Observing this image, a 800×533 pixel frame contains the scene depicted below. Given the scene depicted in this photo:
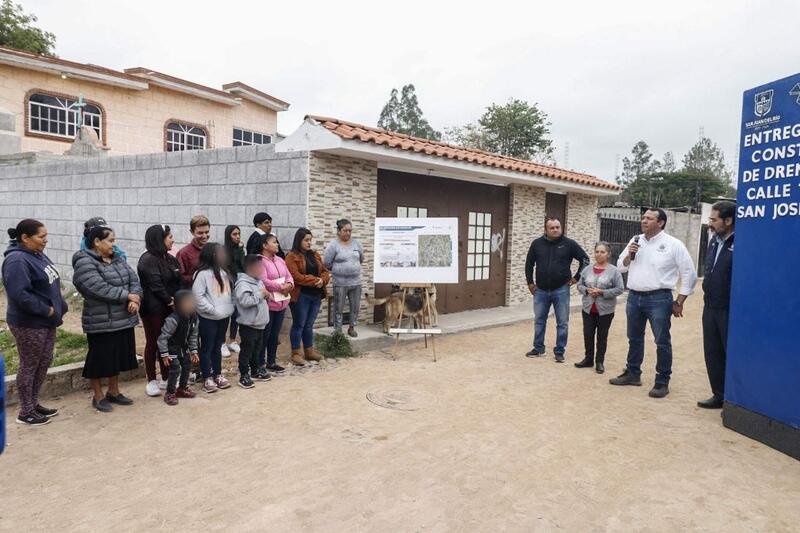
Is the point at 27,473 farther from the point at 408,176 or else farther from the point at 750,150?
the point at 408,176

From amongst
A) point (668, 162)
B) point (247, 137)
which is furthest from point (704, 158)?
point (247, 137)

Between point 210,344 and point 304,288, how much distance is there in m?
1.50

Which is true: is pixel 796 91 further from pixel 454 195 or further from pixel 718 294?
pixel 454 195

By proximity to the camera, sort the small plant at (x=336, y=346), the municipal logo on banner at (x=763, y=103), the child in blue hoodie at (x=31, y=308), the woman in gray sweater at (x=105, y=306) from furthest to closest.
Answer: the small plant at (x=336, y=346)
the woman in gray sweater at (x=105, y=306)
the municipal logo on banner at (x=763, y=103)
the child in blue hoodie at (x=31, y=308)

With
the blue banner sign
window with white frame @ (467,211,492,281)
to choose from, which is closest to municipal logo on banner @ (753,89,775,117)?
the blue banner sign

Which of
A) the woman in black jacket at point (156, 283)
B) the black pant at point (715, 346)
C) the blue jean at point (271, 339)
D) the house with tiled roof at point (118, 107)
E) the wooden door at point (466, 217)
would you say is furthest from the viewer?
the house with tiled roof at point (118, 107)

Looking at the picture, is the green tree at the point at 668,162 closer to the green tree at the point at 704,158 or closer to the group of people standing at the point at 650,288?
the green tree at the point at 704,158

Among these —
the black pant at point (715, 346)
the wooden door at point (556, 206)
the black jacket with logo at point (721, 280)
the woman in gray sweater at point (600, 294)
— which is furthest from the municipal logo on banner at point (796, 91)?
the wooden door at point (556, 206)

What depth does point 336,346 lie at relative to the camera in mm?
7371

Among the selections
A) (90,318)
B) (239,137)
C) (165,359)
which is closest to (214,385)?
(165,359)

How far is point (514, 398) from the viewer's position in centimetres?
575

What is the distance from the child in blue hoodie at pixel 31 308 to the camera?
442cm

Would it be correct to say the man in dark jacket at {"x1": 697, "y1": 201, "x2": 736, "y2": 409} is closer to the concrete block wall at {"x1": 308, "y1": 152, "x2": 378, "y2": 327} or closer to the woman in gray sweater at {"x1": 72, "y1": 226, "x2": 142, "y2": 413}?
the concrete block wall at {"x1": 308, "y1": 152, "x2": 378, "y2": 327}

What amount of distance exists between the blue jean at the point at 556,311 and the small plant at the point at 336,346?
2.60 metres
